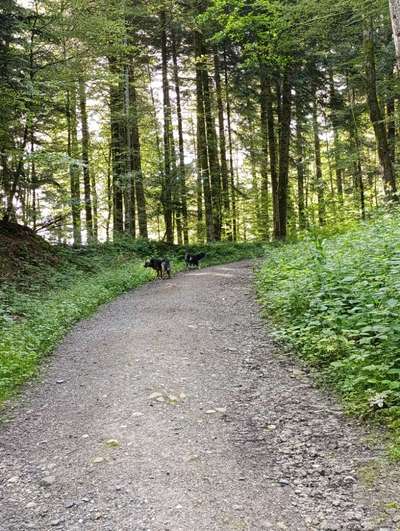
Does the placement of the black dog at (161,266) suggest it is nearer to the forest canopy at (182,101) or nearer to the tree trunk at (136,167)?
the forest canopy at (182,101)

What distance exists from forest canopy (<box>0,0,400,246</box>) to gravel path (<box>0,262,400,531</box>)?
18.2 ft

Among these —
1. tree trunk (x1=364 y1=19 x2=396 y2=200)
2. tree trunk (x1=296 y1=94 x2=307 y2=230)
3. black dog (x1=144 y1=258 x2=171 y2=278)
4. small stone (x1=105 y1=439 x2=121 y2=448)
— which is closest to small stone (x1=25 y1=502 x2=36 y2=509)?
small stone (x1=105 y1=439 x2=121 y2=448)

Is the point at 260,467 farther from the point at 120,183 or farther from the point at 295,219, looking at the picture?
the point at 295,219

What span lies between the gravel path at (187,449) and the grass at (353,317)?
1.01 feet

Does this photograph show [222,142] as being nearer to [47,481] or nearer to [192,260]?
[192,260]

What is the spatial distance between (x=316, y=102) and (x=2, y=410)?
964 inches

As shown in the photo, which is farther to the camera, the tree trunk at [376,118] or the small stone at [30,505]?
the tree trunk at [376,118]

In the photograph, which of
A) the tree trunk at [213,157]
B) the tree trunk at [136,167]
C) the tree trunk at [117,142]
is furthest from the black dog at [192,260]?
the tree trunk at [213,157]

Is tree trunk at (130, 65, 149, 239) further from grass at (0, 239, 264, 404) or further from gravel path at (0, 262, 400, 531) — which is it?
gravel path at (0, 262, 400, 531)

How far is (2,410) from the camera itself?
5.36m

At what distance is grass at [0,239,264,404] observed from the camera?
6.97 metres

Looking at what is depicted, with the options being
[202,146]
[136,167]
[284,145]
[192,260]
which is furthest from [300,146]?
[192,260]

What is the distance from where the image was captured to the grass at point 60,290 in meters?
6.97

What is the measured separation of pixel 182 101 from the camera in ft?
93.7
